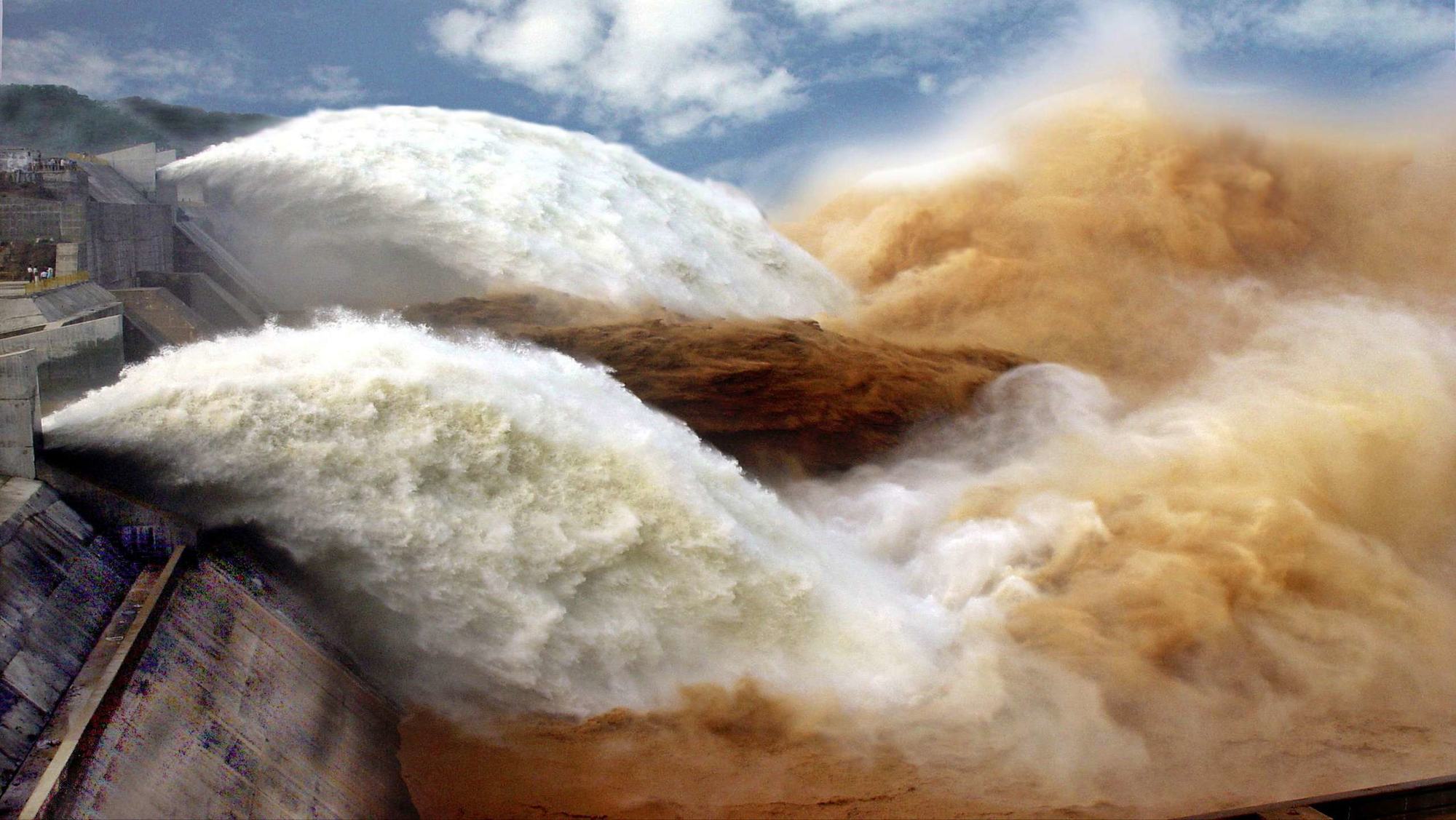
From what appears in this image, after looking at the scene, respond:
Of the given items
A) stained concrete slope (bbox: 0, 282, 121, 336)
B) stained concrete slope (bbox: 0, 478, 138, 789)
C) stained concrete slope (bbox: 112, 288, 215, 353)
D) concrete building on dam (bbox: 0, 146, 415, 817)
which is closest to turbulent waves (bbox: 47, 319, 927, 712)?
concrete building on dam (bbox: 0, 146, 415, 817)

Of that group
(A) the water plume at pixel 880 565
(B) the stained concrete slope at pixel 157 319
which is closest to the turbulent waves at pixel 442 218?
(A) the water plume at pixel 880 565

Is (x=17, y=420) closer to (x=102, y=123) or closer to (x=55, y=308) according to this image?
(x=55, y=308)

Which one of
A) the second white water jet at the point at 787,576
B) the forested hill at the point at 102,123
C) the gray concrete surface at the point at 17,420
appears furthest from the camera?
the forested hill at the point at 102,123

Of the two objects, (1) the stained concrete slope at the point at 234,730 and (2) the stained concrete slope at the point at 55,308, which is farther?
(2) the stained concrete slope at the point at 55,308

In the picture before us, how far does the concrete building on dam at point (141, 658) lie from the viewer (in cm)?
837

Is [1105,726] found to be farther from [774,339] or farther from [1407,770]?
[774,339]

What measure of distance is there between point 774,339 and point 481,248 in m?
5.87

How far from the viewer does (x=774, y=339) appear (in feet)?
64.1

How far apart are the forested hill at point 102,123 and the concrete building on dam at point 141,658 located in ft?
35.2

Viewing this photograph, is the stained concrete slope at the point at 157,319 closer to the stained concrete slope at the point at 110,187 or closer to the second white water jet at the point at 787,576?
the stained concrete slope at the point at 110,187

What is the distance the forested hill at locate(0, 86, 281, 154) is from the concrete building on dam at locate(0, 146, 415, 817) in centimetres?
1074

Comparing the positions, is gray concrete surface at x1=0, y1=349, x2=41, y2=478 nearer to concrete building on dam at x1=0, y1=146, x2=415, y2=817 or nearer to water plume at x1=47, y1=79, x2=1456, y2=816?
concrete building on dam at x1=0, y1=146, x2=415, y2=817

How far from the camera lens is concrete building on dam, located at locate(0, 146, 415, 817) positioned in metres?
8.37

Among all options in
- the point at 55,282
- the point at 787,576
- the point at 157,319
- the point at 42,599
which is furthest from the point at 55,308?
the point at 787,576
